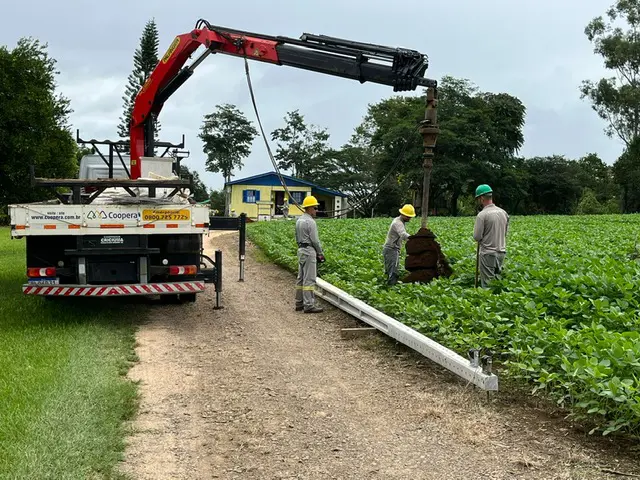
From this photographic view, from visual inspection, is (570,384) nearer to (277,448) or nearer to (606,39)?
(277,448)

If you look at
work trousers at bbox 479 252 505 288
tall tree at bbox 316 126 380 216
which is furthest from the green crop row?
tall tree at bbox 316 126 380 216

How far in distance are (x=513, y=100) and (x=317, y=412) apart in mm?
65177

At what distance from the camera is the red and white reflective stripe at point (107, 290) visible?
988 centimetres

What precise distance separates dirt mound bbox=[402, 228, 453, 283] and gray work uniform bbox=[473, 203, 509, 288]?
1.02 m

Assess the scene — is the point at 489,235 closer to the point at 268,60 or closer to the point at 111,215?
the point at 268,60

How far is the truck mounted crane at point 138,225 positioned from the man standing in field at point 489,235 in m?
2.08

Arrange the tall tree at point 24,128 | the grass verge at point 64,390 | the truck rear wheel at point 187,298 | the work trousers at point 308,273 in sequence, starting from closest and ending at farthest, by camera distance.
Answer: the grass verge at point 64,390, the work trousers at point 308,273, the truck rear wheel at point 187,298, the tall tree at point 24,128

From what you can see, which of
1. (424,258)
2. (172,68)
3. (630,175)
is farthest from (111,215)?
(630,175)

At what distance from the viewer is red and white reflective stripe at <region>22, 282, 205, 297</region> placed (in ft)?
32.4

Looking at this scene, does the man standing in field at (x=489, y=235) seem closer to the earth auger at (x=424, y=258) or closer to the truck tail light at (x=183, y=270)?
the earth auger at (x=424, y=258)

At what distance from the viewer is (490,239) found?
1043 cm

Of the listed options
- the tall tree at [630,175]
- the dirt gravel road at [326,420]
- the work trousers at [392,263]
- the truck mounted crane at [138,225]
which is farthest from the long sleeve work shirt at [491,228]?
the tall tree at [630,175]

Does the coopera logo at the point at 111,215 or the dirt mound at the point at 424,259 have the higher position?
the coopera logo at the point at 111,215

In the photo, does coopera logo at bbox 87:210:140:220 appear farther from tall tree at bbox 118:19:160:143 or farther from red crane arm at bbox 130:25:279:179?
tall tree at bbox 118:19:160:143
